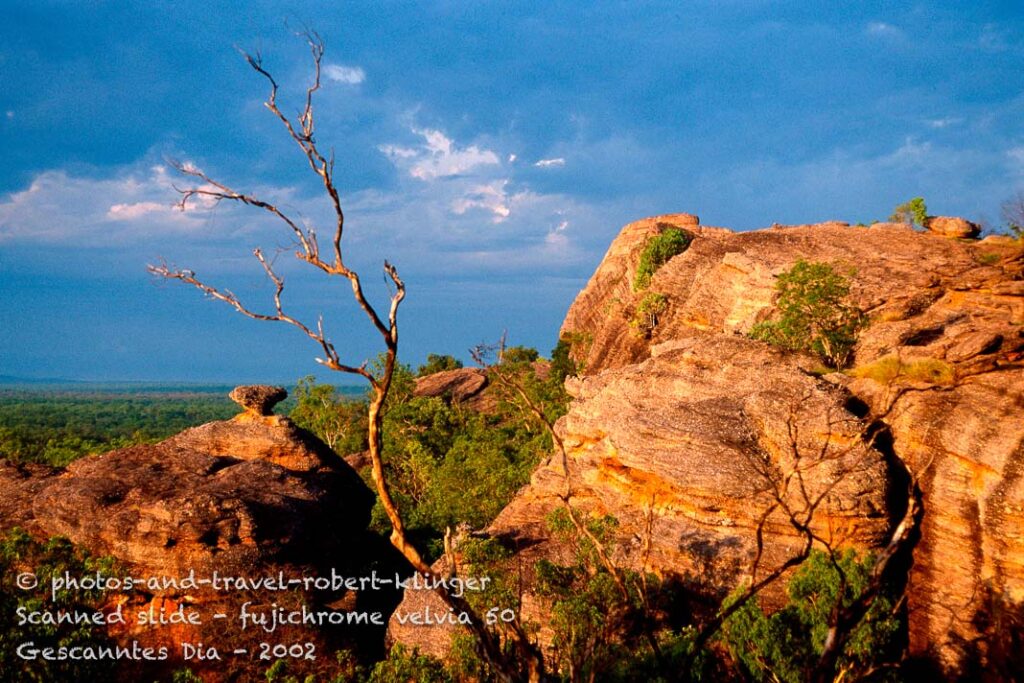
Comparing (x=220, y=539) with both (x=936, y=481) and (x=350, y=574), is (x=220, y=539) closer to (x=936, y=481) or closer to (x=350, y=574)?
(x=350, y=574)

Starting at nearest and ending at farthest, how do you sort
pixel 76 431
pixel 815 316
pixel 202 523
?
pixel 202 523 → pixel 815 316 → pixel 76 431

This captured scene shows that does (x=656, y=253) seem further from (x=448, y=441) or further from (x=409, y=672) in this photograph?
(x=409, y=672)

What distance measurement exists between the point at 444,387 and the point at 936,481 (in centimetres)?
5440

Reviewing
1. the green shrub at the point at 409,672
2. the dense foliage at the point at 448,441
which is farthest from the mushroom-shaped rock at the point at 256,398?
the green shrub at the point at 409,672

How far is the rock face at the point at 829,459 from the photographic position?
56.2ft

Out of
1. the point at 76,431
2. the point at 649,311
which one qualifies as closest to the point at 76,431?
the point at 76,431

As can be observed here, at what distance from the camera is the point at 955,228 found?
148 ft

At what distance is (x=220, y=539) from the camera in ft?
66.6

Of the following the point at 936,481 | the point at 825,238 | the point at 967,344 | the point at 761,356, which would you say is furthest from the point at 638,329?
the point at 936,481

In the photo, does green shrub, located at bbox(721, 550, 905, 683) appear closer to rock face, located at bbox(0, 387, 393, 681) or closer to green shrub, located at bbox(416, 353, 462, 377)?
rock face, located at bbox(0, 387, 393, 681)

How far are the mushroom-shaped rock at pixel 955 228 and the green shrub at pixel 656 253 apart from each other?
1754 centimetres

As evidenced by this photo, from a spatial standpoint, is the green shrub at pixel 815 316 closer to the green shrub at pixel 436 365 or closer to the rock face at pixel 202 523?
the rock face at pixel 202 523

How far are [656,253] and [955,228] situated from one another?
20172 millimetres

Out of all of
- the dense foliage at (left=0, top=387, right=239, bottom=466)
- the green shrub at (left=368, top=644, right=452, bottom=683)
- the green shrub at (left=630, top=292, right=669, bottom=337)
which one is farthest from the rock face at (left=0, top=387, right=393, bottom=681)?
the green shrub at (left=630, top=292, right=669, bottom=337)
